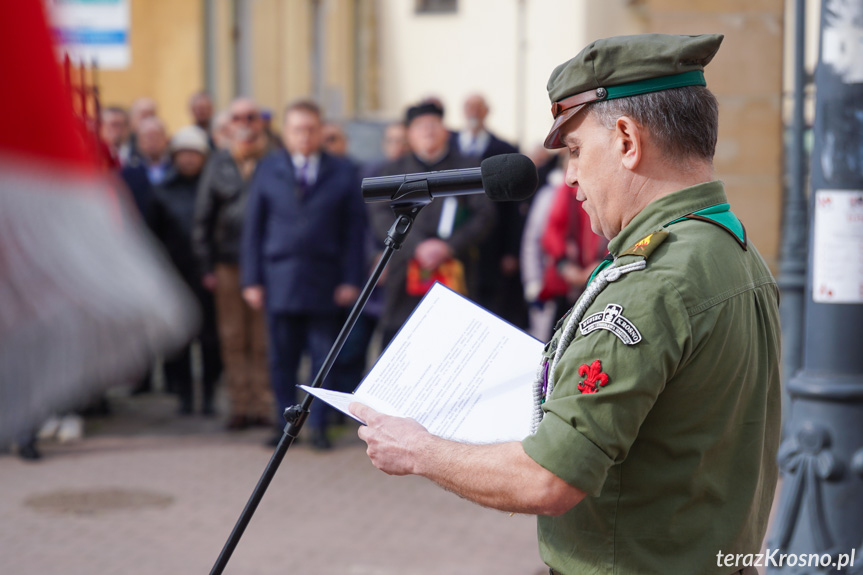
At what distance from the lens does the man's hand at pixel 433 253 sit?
21.8 feet

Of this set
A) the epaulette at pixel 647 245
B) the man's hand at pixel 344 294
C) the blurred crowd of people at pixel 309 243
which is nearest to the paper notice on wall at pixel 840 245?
the epaulette at pixel 647 245

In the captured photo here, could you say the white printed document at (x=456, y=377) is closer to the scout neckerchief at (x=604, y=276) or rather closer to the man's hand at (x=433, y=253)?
the scout neckerchief at (x=604, y=276)

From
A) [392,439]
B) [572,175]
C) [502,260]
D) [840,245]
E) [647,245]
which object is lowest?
[502,260]

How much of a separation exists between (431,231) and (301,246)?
34.0 inches

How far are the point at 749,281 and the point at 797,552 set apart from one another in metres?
2.42

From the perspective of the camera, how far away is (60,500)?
19.9ft

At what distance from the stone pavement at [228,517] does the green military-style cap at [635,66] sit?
338 cm

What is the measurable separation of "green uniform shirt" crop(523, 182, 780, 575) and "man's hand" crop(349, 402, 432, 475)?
23cm

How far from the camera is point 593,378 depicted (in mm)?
1719

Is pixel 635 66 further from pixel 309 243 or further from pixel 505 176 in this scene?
pixel 309 243

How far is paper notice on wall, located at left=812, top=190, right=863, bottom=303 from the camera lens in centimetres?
390

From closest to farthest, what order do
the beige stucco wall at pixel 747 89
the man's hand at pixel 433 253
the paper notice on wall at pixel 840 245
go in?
the paper notice on wall at pixel 840 245
the man's hand at pixel 433 253
the beige stucco wall at pixel 747 89

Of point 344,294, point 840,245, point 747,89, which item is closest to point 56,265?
point 840,245

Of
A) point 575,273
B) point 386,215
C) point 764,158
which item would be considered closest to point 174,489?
point 386,215
